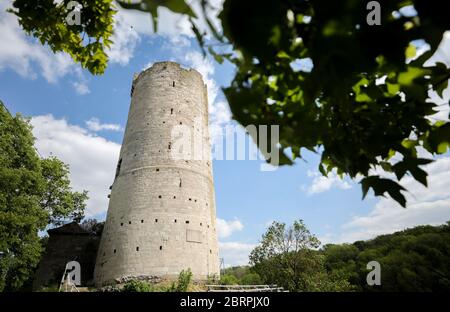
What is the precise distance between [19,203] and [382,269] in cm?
4279

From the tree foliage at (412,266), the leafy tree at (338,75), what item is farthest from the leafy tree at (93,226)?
the leafy tree at (338,75)

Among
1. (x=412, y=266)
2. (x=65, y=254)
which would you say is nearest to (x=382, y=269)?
(x=412, y=266)

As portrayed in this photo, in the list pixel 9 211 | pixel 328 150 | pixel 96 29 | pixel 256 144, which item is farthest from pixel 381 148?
pixel 9 211

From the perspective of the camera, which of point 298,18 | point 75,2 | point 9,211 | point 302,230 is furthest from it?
point 302,230

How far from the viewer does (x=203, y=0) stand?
3.40 feet

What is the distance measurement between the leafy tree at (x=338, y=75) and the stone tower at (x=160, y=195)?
48.8 feet

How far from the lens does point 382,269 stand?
1577 inches

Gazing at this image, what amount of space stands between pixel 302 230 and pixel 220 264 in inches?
467

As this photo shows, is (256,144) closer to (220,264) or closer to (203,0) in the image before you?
(203,0)

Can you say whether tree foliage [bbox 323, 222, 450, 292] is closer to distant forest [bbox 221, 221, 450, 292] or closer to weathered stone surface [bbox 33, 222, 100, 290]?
distant forest [bbox 221, 221, 450, 292]

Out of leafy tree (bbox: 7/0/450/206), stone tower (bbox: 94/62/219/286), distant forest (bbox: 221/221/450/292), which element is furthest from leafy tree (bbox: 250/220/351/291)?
leafy tree (bbox: 7/0/450/206)

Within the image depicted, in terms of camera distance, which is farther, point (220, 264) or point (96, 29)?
point (220, 264)

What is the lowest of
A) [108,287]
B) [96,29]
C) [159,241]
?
[108,287]

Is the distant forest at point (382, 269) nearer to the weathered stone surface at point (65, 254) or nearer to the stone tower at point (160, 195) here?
the stone tower at point (160, 195)
